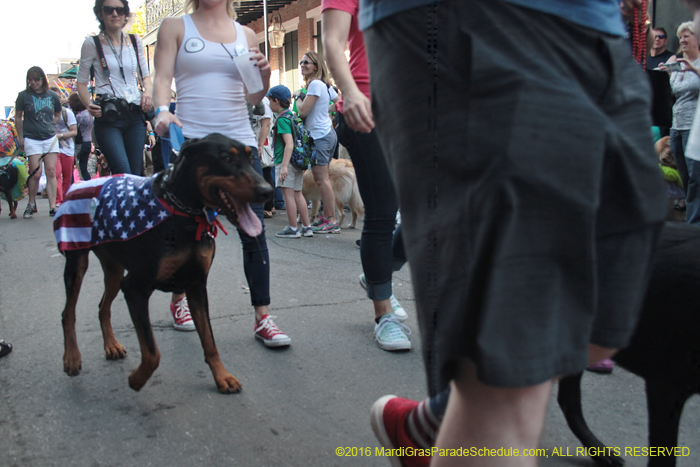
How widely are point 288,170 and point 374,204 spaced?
4.42 meters

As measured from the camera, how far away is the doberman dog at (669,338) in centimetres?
154

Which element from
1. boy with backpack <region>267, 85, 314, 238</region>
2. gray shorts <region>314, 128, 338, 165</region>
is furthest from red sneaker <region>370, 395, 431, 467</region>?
gray shorts <region>314, 128, 338, 165</region>

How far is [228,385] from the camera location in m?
2.61

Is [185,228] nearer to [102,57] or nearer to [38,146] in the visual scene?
[102,57]

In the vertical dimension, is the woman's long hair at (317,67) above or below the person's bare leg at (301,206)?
above

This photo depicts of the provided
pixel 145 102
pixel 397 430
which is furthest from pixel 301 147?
pixel 397 430

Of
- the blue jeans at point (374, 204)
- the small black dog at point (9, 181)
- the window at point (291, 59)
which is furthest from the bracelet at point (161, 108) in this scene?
the window at point (291, 59)

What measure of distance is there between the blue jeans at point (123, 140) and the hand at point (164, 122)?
5.68ft

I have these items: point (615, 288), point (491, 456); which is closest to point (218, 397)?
point (491, 456)

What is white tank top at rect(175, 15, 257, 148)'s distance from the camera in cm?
297

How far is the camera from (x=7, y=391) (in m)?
2.63

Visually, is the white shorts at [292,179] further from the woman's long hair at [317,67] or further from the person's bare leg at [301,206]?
the woman's long hair at [317,67]

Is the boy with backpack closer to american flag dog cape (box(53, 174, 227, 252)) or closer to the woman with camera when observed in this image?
the woman with camera

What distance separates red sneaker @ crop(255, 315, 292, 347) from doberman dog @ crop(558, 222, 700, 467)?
1.86 metres
